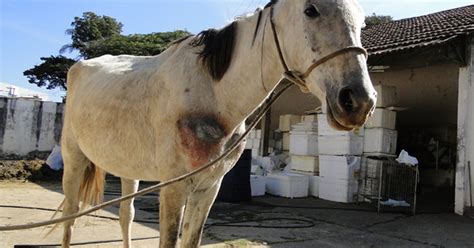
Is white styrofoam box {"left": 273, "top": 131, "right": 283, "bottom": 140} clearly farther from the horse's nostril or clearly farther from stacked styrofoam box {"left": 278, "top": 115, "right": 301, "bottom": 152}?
the horse's nostril

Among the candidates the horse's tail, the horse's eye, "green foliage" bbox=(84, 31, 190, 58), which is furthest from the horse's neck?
"green foliage" bbox=(84, 31, 190, 58)

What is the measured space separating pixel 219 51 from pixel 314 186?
745 centimetres

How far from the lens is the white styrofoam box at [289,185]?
9.16 metres

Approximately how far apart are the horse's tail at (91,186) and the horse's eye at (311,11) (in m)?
2.56

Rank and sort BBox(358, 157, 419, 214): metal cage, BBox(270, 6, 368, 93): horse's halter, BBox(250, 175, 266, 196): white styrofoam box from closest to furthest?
1. BBox(270, 6, 368, 93): horse's halter
2. BBox(358, 157, 419, 214): metal cage
3. BBox(250, 175, 266, 196): white styrofoam box

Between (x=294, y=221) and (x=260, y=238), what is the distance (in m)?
1.42

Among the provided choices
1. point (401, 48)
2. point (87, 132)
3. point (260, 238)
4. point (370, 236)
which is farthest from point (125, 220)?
point (401, 48)

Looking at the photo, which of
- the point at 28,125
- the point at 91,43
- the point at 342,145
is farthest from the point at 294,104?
the point at 91,43

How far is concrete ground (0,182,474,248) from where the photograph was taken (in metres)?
5.00

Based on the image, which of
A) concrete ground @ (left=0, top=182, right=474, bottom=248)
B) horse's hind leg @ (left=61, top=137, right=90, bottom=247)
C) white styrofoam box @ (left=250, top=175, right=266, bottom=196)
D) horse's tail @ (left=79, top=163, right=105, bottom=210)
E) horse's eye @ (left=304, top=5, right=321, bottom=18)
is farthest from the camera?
white styrofoam box @ (left=250, top=175, right=266, bottom=196)

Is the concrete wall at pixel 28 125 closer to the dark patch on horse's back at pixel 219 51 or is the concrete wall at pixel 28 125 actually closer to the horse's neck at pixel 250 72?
the dark patch on horse's back at pixel 219 51

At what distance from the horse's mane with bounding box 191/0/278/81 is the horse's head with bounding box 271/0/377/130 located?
384mm

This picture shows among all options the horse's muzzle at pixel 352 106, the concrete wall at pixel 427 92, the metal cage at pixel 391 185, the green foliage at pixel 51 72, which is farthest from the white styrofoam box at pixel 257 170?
the green foliage at pixel 51 72

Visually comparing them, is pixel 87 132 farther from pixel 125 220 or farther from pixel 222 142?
pixel 222 142
